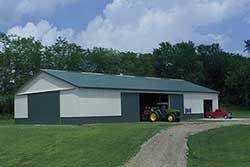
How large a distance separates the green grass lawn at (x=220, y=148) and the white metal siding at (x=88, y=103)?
16923 millimetres

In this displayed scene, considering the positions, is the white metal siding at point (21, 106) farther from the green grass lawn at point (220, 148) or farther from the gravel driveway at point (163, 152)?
the gravel driveway at point (163, 152)

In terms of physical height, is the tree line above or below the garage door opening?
above

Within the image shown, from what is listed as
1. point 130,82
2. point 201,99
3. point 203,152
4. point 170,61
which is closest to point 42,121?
point 130,82

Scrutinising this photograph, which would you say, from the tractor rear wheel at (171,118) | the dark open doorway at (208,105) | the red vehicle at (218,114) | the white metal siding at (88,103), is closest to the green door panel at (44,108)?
the white metal siding at (88,103)

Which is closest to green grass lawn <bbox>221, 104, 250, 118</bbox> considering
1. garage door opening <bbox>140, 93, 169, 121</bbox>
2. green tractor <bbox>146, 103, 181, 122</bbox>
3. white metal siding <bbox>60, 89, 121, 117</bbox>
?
garage door opening <bbox>140, 93, 169, 121</bbox>

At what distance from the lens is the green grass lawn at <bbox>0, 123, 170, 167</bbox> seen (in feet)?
59.0

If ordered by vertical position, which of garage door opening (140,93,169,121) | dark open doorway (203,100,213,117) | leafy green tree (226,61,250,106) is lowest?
dark open doorway (203,100,213,117)

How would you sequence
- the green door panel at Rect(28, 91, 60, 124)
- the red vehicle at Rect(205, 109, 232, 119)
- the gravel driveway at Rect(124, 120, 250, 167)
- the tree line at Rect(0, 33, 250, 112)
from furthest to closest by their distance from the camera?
the tree line at Rect(0, 33, 250, 112) < the red vehicle at Rect(205, 109, 232, 119) < the green door panel at Rect(28, 91, 60, 124) < the gravel driveway at Rect(124, 120, 250, 167)

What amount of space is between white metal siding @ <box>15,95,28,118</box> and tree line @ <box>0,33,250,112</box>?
1831 cm

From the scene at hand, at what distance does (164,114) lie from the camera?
4309 cm

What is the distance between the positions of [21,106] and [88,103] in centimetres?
1034

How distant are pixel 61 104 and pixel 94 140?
1949cm

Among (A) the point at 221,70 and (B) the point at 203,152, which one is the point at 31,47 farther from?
(B) the point at 203,152

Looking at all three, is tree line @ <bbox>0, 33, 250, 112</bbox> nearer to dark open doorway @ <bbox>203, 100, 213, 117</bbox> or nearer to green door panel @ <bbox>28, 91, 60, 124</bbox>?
green door panel @ <bbox>28, 91, 60, 124</bbox>
